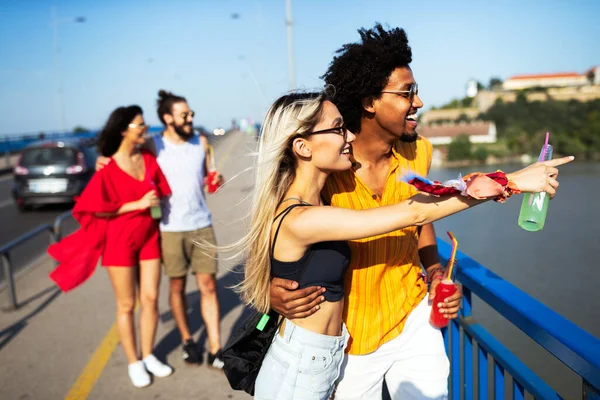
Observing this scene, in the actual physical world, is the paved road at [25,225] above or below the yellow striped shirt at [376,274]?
below

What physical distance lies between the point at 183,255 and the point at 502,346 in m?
2.65

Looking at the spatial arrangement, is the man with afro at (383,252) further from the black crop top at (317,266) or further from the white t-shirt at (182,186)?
the white t-shirt at (182,186)

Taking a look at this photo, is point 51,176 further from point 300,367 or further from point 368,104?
point 300,367

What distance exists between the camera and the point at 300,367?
2.12 m

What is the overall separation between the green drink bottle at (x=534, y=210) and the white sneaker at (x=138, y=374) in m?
3.03

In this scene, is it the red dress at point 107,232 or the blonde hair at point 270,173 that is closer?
the blonde hair at point 270,173

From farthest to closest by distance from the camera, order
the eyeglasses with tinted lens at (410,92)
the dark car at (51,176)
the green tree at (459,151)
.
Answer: the dark car at (51,176) → the green tree at (459,151) → the eyeglasses with tinted lens at (410,92)

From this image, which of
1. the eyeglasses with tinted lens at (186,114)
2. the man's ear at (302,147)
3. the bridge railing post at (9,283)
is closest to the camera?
the man's ear at (302,147)

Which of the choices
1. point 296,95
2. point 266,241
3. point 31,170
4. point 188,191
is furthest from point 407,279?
point 31,170

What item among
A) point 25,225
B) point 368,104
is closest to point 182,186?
point 368,104

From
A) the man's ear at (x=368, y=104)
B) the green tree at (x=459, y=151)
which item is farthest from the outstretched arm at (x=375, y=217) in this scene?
the green tree at (x=459, y=151)

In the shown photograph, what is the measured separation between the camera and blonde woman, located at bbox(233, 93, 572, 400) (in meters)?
2.12

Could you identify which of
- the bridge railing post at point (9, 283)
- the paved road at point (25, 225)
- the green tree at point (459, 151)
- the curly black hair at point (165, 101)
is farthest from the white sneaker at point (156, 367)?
the paved road at point (25, 225)

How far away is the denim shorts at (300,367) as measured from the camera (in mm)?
2117
